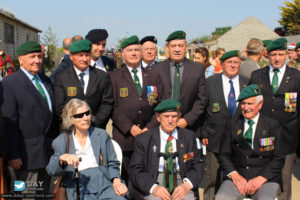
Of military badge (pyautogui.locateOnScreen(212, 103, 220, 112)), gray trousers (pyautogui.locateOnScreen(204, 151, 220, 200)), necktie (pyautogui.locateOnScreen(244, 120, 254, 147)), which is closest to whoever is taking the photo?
necktie (pyautogui.locateOnScreen(244, 120, 254, 147))

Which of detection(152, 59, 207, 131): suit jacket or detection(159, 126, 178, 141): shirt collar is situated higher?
detection(152, 59, 207, 131): suit jacket

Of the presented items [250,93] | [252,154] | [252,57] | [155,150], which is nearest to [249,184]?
[252,154]

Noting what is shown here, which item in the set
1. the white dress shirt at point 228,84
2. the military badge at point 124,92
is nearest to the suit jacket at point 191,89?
the white dress shirt at point 228,84

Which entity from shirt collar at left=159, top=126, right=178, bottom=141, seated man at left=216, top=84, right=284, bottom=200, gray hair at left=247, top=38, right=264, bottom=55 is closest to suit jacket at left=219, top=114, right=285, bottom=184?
seated man at left=216, top=84, right=284, bottom=200

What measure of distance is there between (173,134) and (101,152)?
34.0 inches

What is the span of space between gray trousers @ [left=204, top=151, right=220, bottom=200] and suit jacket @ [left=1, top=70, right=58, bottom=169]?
2.23 metres

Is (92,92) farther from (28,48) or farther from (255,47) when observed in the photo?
(255,47)

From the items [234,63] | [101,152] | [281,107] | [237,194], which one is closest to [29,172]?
[101,152]

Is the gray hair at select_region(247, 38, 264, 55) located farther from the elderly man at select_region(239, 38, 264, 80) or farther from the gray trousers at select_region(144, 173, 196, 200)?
the gray trousers at select_region(144, 173, 196, 200)

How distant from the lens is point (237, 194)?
359cm

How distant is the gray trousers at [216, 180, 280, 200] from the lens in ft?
11.3

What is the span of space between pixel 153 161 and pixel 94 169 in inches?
26.4

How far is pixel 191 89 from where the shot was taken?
4.30m

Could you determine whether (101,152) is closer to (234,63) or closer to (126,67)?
(126,67)
